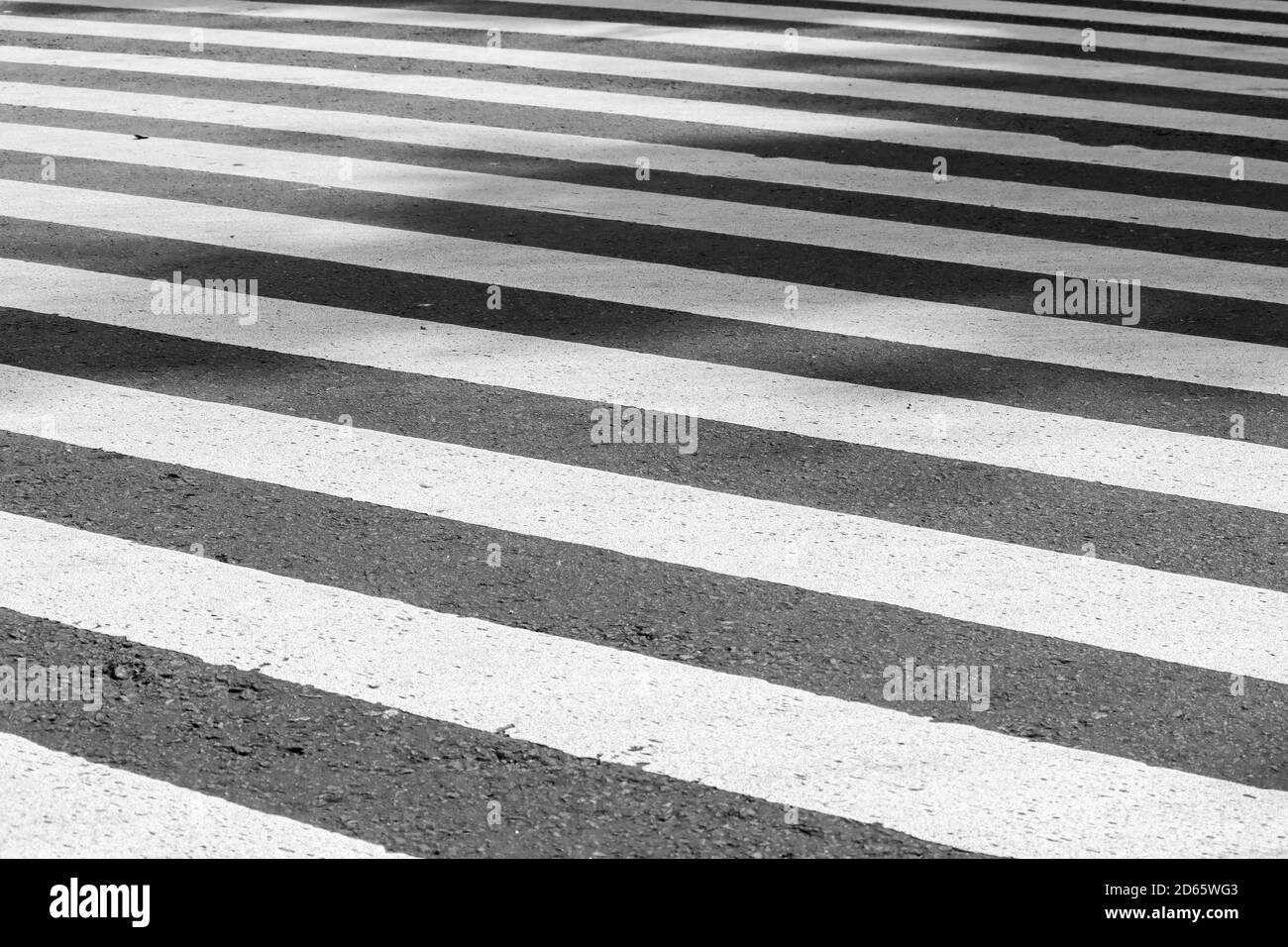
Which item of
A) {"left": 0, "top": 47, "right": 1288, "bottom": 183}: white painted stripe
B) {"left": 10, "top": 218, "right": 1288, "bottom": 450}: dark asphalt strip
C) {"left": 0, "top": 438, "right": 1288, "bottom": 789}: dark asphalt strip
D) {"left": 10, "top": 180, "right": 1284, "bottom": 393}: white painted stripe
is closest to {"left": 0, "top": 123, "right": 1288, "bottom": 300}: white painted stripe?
{"left": 10, "top": 180, "right": 1284, "bottom": 393}: white painted stripe

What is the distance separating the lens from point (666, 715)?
357 cm

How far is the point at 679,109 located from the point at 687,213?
211 centimetres

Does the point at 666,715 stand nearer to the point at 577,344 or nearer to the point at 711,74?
the point at 577,344

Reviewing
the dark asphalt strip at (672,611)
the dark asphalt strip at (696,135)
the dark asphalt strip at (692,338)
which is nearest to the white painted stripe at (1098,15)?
the dark asphalt strip at (696,135)

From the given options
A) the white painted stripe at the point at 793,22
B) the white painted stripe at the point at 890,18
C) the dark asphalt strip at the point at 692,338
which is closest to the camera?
the dark asphalt strip at the point at 692,338

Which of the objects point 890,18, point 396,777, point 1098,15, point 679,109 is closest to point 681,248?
point 679,109

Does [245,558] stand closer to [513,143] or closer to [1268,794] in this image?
[1268,794]

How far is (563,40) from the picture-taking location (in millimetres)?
11297

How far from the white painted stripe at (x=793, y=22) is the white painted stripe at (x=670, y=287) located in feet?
15.1

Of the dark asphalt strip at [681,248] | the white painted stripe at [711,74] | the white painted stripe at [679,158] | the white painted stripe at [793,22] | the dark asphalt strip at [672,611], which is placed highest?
the white painted stripe at [793,22]

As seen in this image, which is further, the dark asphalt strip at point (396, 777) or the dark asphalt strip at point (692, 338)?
the dark asphalt strip at point (692, 338)

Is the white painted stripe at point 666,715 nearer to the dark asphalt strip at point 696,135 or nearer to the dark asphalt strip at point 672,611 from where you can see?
the dark asphalt strip at point 672,611

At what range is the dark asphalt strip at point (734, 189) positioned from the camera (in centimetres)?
726
